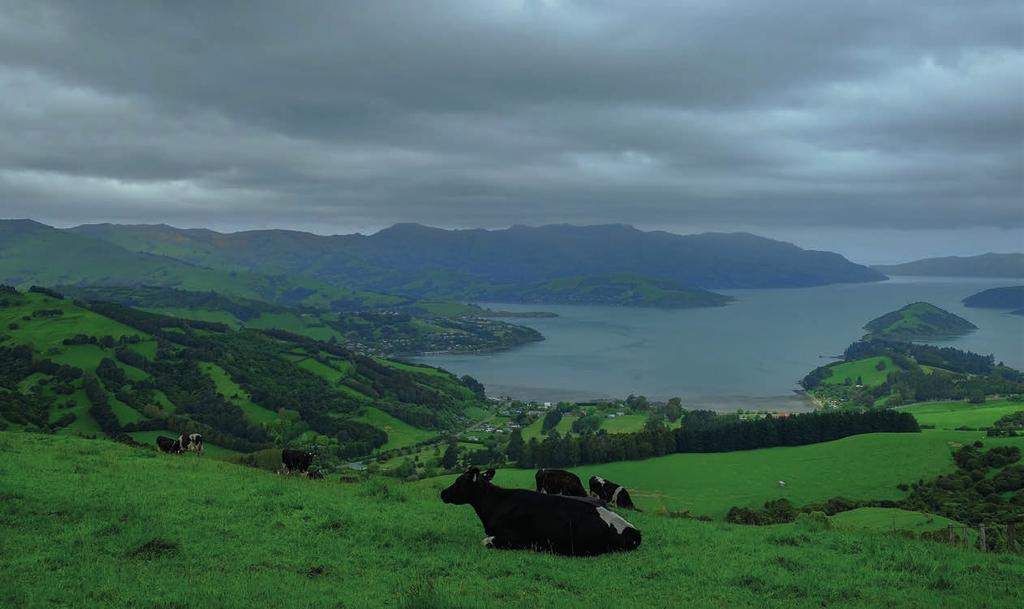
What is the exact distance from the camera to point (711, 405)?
140 meters

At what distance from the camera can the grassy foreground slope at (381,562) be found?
26.7 feet

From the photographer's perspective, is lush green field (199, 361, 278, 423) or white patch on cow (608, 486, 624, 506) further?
lush green field (199, 361, 278, 423)

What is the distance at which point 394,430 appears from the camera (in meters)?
128

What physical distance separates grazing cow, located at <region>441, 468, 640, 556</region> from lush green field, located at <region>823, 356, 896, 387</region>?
174 m

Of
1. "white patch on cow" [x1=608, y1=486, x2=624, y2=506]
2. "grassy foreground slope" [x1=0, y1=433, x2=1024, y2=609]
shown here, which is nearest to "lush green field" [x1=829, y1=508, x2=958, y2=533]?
"white patch on cow" [x1=608, y1=486, x2=624, y2=506]

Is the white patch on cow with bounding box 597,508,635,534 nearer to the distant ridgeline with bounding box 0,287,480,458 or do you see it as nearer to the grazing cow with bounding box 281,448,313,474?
the grazing cow with bounding box 281,448,313,474

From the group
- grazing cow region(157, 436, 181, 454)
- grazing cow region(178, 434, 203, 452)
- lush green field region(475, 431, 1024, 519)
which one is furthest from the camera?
lush green field region(475, 431, 1024, 519)

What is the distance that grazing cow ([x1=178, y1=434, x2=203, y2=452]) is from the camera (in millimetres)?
25438

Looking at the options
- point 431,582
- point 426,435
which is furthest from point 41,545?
point 426,435

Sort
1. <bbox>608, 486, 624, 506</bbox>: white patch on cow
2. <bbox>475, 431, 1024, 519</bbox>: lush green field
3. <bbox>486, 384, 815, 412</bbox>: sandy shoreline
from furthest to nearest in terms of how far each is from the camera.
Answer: <bbox>486, 384, 815, 412</bbox>: sandy shoreline → <bbox>475, 431, 1024, 519</bbox>: lush green field → <bbox>608, 486, 624, 506</bbox>: white patch on cow

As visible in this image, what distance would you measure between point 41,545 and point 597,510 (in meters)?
9.06

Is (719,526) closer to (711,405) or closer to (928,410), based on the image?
(711,405)

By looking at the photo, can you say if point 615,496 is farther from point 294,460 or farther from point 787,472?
point 787,472

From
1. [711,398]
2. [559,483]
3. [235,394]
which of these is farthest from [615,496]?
[711,398]
